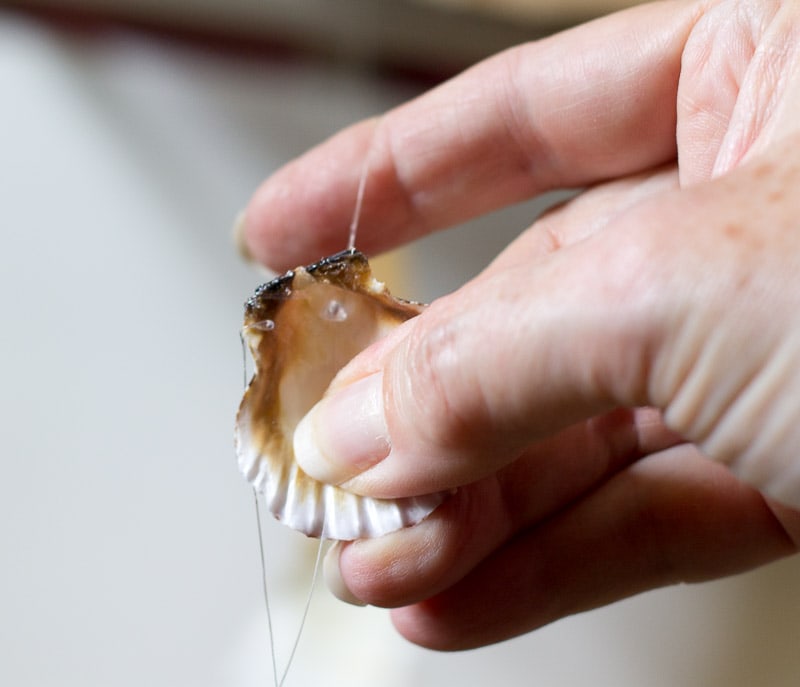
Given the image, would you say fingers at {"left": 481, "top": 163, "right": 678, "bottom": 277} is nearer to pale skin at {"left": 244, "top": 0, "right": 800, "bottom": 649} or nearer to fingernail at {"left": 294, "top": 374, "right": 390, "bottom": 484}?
pale skin at {"left": 244, "top": 0, "right": 800, "bottom": 649}

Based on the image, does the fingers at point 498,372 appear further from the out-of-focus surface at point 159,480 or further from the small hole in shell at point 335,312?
the out-of-focus surface at point 159,480

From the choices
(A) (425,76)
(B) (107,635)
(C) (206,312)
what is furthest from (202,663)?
(A) (425,76)

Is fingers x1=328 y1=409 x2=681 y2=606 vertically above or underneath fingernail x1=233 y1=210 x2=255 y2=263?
underneath

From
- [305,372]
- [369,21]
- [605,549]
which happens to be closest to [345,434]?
[305,372]

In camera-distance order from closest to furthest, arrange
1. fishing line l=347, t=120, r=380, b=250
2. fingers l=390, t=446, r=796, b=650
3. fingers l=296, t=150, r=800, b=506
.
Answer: fingers l=296, t=150, r=800, b=506 < fingers l=390, t=446, r=796, b=650 < fishing line l=347, t=120, r=380, b=250

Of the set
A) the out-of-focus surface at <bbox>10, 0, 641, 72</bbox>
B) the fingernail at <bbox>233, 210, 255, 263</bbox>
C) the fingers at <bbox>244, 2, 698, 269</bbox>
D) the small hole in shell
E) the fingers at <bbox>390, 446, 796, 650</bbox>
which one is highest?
the out-of-focus surface at <bbox>10, 0, 641, 72</bbox>

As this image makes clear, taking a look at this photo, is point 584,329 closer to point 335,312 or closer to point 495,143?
point 335,312

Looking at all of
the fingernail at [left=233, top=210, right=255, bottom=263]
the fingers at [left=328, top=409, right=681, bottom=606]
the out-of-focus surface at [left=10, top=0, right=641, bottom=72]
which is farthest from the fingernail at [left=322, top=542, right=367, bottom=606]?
the out-of-focus surface at [left=10, top=0, right=641, bottom=72]

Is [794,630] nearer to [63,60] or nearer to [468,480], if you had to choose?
[468,480]
